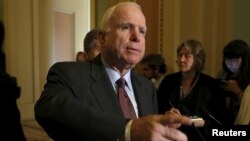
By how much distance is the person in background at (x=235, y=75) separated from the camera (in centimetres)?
243

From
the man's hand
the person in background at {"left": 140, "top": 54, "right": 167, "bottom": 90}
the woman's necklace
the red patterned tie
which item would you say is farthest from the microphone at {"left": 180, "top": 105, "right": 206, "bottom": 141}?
the person in background at {"left": 140, "top": 54, "right": 167, "bottom": 90}

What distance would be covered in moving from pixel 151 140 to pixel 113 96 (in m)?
0.44

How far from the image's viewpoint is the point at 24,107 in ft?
16.6

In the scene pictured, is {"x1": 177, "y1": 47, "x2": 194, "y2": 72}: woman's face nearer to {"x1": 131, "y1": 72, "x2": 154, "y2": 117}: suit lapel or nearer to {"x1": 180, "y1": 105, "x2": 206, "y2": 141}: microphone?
{"x1": 180, "y1": 105, "x2": 206, "y2": 141}: microphone

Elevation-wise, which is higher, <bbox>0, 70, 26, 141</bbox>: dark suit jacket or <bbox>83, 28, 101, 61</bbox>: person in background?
<bbox>83, 28, 101, 61</bbox>: person in background

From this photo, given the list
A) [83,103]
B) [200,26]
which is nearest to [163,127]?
[83,103]

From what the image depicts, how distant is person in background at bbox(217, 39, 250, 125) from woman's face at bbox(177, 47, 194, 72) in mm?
236

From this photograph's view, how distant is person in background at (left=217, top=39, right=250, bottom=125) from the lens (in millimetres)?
2430

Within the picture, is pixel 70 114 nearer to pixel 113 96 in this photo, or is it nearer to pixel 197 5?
pixel 113 96

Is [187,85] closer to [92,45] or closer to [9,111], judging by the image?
[92,45]

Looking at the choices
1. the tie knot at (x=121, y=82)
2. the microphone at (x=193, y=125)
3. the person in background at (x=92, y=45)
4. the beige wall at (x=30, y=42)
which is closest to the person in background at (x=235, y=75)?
the microphone at (x=193, y=125)

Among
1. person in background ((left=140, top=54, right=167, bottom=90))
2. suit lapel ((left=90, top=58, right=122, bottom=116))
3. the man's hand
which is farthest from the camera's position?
person in background ((left=140, top=54, right=167, bottom=90))

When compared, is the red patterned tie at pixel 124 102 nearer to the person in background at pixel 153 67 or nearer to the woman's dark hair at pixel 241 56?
the woman's dark hair at pixel 241 56

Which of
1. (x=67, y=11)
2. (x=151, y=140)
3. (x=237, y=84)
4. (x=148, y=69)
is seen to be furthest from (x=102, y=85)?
(x=67, y=11)
